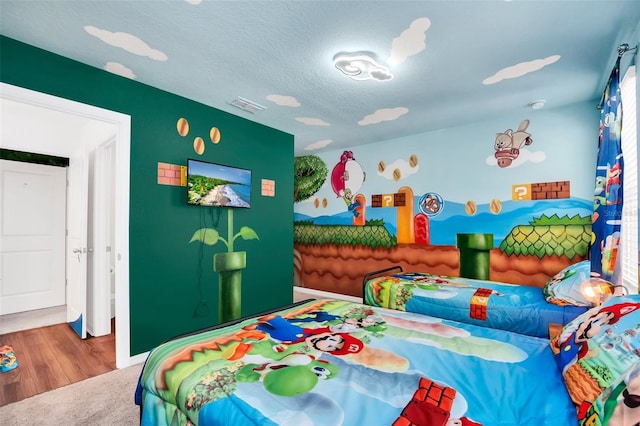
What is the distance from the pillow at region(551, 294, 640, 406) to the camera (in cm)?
103

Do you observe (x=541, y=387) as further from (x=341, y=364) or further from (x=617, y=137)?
(x=617, y=137)

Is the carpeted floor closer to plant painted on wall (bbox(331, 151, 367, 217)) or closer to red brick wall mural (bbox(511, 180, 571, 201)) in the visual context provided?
plant painted on wall (bbox(331, 151, 367, 217))

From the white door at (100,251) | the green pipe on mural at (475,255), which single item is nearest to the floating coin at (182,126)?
the white door at (100,251)

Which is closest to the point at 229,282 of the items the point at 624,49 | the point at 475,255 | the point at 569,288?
the point at 475,255

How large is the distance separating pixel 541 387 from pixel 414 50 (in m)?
2.23

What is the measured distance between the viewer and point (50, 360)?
9.30 feet

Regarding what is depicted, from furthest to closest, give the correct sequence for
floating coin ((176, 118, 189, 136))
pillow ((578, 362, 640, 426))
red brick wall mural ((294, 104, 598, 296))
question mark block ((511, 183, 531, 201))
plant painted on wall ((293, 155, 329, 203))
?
plant painted on wall ((293, 155, 329, 203)), question mark block ((511, 183, 531, 201)), red brick wall mural ((294, 104, 598, 296)), floating coin ((176, 118, 189, 136)), pillow ((578, 362, 640, 426))

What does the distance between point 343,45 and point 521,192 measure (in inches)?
112

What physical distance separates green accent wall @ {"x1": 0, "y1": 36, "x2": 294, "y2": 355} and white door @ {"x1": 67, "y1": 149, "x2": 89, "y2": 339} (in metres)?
1.19

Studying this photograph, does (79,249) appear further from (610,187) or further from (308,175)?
(610,187)

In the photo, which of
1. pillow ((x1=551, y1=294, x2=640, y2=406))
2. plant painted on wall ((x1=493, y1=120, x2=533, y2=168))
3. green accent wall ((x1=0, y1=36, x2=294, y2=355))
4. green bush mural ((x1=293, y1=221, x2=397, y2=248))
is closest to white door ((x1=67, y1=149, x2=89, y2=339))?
green accent wall ((x1=0, y1=36, x2=294, y2=355))

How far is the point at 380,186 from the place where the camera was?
16.0 feet

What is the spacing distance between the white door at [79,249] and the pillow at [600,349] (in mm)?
4296

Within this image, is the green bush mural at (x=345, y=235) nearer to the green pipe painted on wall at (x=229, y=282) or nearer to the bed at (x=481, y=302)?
the bed at (x=481, y=302)
